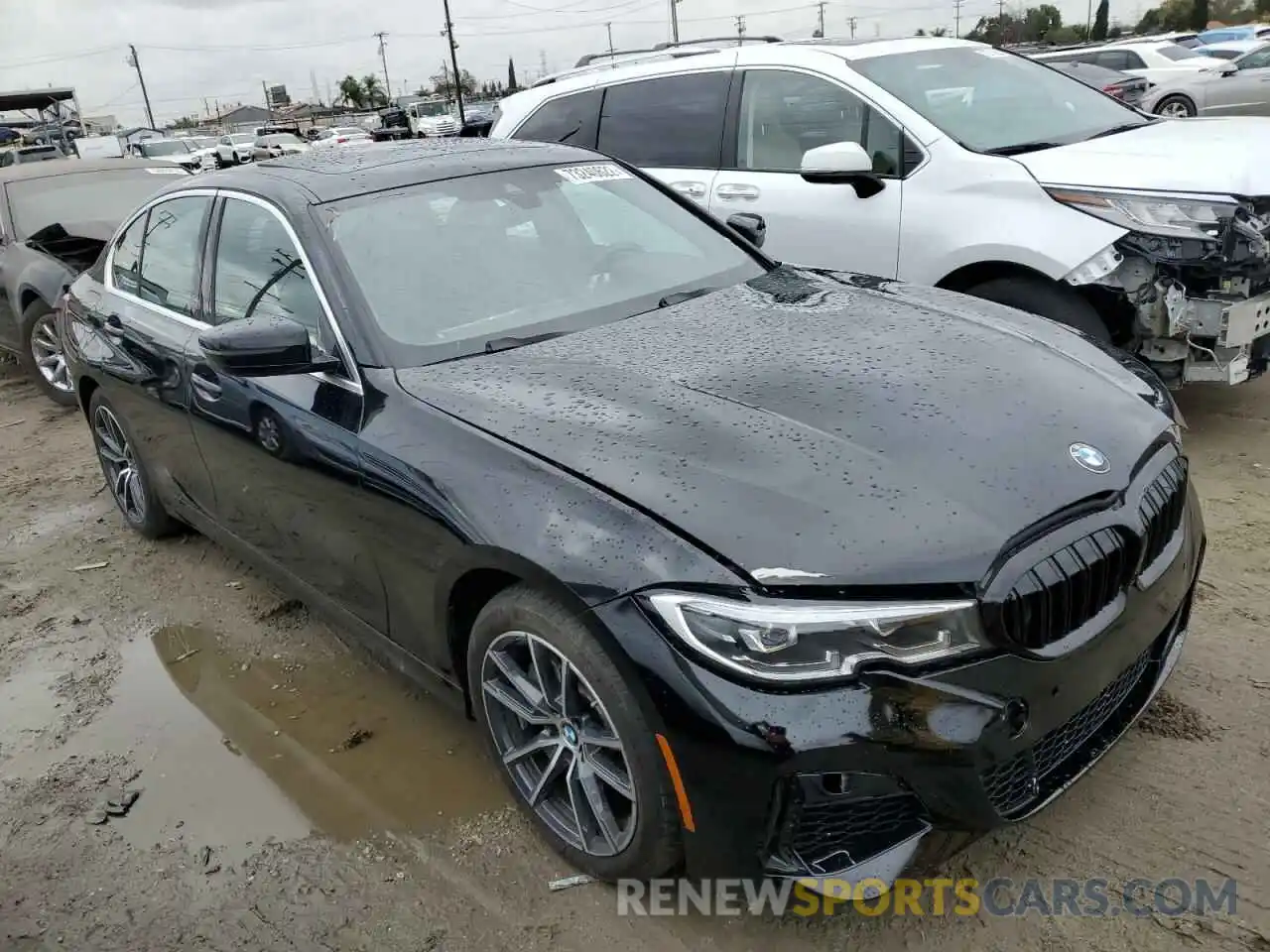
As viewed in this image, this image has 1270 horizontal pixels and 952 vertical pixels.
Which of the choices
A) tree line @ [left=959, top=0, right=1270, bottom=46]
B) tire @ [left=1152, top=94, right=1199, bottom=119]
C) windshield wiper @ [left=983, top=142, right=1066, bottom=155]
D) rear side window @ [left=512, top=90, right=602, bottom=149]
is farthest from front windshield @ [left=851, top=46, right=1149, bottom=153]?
tree line @ [left=959, top=0, right=1270, bottom=46]

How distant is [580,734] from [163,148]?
37830 mm

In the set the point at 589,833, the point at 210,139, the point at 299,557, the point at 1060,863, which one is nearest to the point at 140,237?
the point at 299,557

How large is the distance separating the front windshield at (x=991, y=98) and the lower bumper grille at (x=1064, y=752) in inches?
127

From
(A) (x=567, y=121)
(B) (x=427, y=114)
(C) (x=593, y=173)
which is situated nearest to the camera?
(C) (x=593, y=173)

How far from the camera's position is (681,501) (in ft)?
6.70

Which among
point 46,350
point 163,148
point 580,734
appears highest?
point 580,734

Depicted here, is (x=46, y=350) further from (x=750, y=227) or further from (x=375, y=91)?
(x=375, y=91)

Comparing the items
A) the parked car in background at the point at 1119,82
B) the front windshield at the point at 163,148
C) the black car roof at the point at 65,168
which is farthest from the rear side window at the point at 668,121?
the front windshield at the point at 163,148

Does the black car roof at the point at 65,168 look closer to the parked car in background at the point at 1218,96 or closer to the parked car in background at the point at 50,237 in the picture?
the parked car in background at the point at 50,237

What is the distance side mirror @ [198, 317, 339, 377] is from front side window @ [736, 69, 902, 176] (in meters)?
3.29

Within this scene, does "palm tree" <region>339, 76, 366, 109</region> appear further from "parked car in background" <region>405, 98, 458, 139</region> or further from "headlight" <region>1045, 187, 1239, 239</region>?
"headlight" <region>1045, 187, 1239, 239</region>

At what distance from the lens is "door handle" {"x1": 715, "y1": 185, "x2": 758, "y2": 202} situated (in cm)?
549

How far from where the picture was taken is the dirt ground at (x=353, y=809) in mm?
2264

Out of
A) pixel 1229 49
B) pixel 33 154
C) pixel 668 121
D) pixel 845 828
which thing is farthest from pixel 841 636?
pixel 33 154
